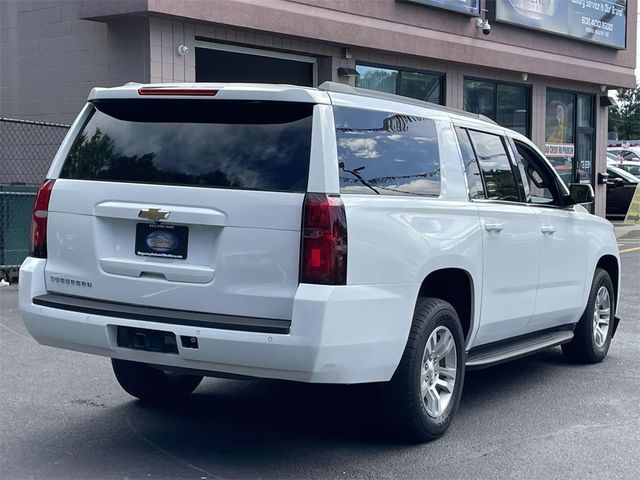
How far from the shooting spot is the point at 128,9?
13.4 m

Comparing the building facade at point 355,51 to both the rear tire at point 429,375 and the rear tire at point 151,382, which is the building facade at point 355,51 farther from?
the rear tire at point 429,375

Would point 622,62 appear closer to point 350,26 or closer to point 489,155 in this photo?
point 350,26

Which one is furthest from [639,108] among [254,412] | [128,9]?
[254,412]

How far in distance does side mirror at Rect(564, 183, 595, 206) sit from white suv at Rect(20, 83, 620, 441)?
1.48m

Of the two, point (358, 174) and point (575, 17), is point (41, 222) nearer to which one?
point (358, 174)

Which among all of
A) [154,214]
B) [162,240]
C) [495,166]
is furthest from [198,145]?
[495,166]

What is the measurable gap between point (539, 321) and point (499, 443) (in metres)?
1.60

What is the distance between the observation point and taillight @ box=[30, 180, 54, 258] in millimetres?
5520

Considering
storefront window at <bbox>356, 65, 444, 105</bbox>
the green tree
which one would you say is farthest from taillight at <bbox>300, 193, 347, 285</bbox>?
the green tree

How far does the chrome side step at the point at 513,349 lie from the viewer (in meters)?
6.34

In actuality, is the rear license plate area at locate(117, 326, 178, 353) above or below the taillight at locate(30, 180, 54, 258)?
below

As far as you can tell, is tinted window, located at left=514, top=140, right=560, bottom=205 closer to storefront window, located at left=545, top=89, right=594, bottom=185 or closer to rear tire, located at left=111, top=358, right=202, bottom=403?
rear tire, located at left=111, top=358, right=202, bottom=403

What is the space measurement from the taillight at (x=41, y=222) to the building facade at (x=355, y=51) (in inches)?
324

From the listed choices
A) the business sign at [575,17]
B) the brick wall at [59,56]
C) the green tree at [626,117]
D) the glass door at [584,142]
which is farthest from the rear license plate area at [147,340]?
the green tree at [626,117]
